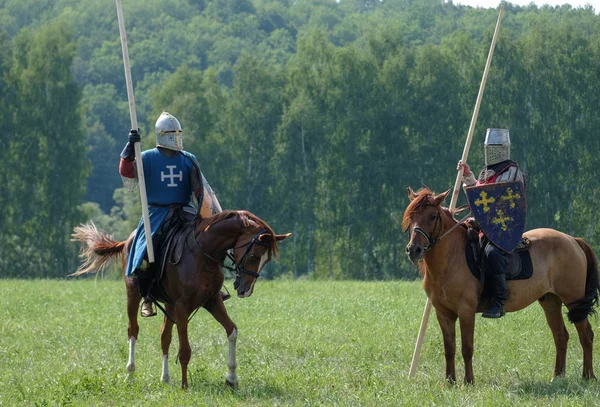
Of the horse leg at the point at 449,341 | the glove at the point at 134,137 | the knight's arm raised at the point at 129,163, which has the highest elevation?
the glove at the point at 134,137

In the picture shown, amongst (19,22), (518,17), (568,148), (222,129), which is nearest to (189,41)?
(19,22)

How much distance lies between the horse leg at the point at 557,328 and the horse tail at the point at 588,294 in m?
0.21

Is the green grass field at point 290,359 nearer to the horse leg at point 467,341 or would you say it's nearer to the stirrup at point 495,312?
the horse leg at point 467,341

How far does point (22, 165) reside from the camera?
53.0 meters

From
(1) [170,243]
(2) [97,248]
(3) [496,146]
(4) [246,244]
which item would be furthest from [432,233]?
(2) [97,248]

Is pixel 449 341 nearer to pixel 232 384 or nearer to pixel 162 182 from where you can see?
pixel 232 384

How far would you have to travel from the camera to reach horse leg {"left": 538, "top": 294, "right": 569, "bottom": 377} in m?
12.4

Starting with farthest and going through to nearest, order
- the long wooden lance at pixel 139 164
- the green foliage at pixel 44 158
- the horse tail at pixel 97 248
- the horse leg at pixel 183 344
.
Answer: the green foliage at pixel 44 158
the horse tail at pixel 97 248
the long wooden lance at pixel 139 164
the horse leg at pixel 183 344

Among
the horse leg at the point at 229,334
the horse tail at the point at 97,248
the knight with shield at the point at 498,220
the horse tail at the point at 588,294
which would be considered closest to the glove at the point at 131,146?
the horse tail at the point at 97,248

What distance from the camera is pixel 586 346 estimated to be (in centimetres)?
1226

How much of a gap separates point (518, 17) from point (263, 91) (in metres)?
50.9

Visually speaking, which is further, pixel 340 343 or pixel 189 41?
pixel 189 41

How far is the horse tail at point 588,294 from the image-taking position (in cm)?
1238

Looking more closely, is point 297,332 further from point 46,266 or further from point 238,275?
point 46,266
